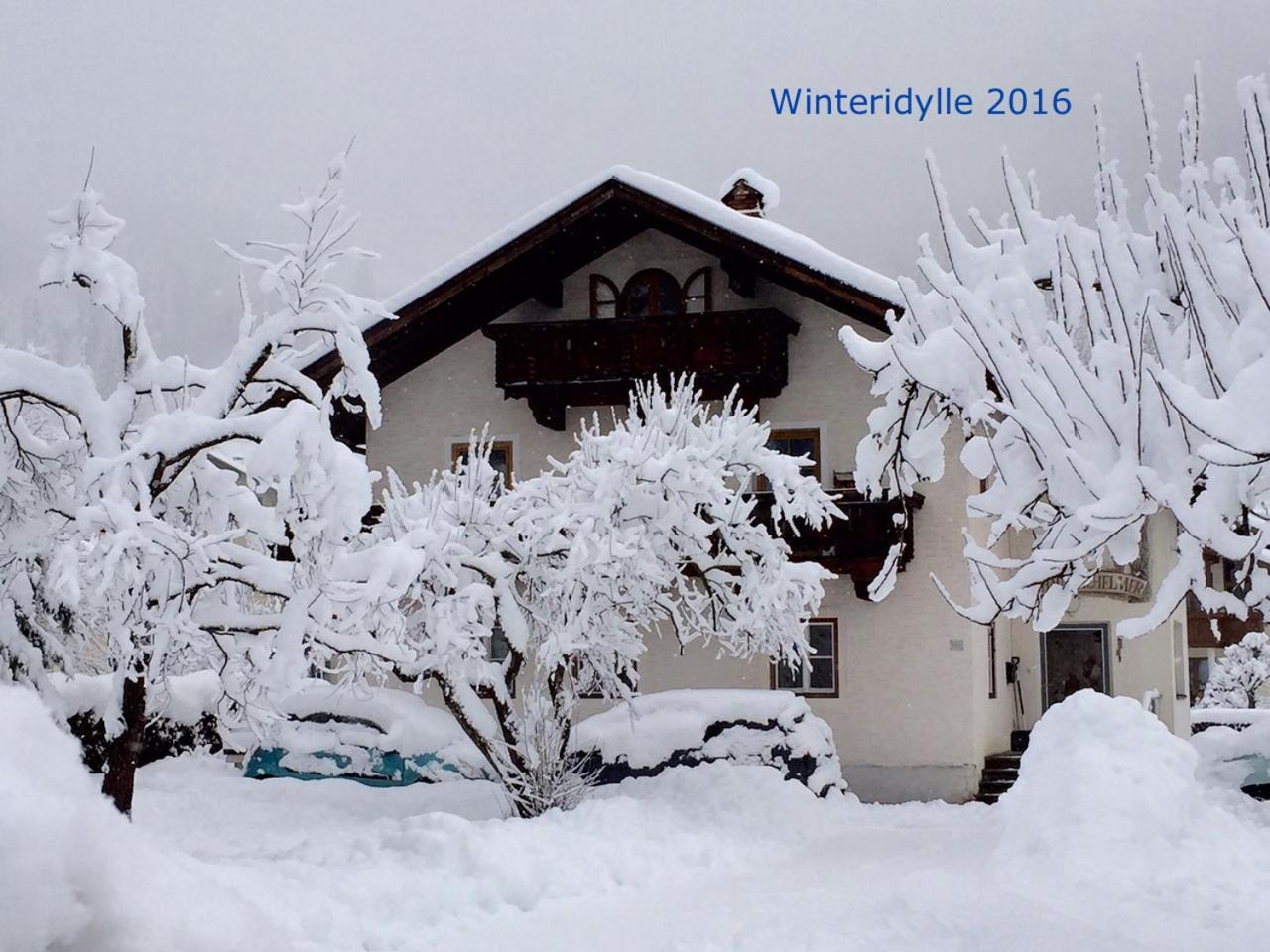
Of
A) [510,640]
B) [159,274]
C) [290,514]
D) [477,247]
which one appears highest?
[159,274]

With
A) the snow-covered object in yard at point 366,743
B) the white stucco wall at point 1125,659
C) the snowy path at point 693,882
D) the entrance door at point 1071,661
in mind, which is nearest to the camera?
the snowy path at point 693,882

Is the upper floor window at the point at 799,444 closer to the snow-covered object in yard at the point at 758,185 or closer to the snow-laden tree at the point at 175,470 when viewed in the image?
the snow-covered object in yard at the point at 758,185

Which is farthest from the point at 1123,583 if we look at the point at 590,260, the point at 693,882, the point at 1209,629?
the point at 1209,629

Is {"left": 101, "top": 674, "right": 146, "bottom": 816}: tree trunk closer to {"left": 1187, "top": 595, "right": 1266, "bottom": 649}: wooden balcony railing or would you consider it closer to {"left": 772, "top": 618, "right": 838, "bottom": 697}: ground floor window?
{"left": 772, "top": 618, "right": 838, "bottom": 697}: ground floor window

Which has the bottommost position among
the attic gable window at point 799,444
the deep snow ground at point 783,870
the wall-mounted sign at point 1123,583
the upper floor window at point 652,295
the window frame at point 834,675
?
the deep snow ground at point 783,870

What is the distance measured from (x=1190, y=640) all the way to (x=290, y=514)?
43010 millimetres

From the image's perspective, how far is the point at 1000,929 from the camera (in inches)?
296

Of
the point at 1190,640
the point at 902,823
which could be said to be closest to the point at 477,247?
the point at 902,823

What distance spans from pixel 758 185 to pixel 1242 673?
2555cm

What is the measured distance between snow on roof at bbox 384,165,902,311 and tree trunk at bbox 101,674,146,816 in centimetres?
996

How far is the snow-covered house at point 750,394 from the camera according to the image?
20.2 m

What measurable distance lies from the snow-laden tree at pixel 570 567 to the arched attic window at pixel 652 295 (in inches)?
201

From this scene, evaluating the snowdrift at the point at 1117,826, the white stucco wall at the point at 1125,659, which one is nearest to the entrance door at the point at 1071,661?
the white stucco wall at the point at 1125,659

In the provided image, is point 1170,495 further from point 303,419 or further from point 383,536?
point 383,536
